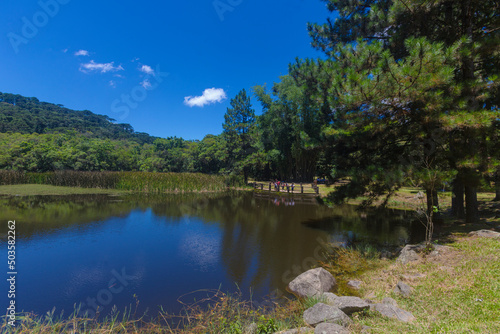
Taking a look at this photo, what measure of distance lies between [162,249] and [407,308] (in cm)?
755

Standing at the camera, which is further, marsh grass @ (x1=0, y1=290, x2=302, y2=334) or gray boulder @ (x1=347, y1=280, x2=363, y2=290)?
gray boulder @ (x1=347, y1=280, x2=363, y2=290)

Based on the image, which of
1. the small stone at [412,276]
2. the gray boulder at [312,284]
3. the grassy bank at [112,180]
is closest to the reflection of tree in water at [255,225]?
the gray boulder at [312,284]

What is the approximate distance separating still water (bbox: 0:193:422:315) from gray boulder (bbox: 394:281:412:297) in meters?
2.53

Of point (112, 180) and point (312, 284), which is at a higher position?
point (112, 180)

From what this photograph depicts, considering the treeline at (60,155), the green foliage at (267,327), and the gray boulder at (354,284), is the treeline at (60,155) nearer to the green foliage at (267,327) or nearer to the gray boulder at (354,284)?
the green foliage at (267,327)

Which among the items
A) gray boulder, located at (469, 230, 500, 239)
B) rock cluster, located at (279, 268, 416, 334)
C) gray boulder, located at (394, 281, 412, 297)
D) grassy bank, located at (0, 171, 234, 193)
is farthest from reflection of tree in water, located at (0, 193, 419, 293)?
grassy bank, located at (0, 171, 234, 193)

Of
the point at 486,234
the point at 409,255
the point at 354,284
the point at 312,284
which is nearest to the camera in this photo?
the point at 312,284

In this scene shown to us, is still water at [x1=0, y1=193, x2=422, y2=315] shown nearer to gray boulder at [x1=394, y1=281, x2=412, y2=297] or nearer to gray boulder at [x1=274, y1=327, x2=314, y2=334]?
gray boulder at [x1=274, y1=327, x2=314, y2=334]

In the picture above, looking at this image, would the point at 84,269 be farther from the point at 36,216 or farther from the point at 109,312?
the point at 36,216

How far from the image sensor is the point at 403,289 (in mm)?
4340

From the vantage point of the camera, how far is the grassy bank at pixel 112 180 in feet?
79.0

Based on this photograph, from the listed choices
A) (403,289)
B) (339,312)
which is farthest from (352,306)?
(403,289)

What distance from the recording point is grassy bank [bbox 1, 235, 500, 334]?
10.5 ft

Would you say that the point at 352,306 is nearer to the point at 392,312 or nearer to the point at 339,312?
the point at 339,312
